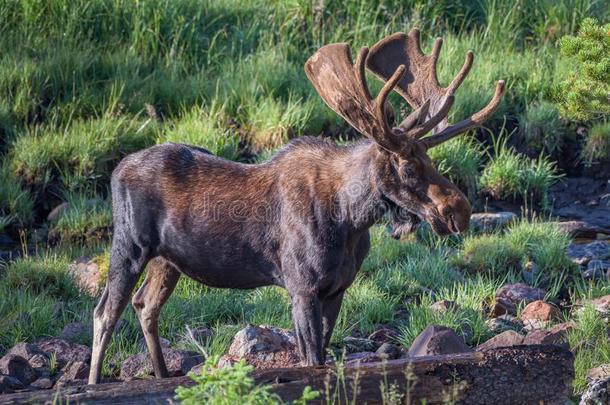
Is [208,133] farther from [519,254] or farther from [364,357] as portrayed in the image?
[364,357]

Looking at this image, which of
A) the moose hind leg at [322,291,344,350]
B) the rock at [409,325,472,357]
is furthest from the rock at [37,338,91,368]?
the rock at [409,325,472,357]

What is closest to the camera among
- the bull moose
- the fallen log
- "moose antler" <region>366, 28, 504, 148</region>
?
the fallen log

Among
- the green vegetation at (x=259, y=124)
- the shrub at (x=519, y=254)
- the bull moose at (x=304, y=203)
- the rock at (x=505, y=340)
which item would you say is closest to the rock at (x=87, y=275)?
the green vegetation at (x=259, y=124)

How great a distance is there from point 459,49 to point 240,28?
2316 mm

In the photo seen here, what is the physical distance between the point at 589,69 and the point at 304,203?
199 centimetres

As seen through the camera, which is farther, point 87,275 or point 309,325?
point 87,275

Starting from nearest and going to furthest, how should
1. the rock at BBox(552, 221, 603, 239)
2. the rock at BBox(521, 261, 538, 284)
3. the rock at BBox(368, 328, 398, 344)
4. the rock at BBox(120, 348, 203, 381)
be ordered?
the rock at BBox(120, 348, 203, 381)
the rock at BBox(368, 328, 398, 344)
the rock at BBox(521, 261, 538, 284)
the rock at BBox(552, 221, 603, 239)

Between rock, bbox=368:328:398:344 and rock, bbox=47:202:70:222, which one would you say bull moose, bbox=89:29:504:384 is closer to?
rock, bbox=368:328:398:344

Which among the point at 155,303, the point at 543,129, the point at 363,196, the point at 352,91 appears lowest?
the point at 543,129

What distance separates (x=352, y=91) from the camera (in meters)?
6.96

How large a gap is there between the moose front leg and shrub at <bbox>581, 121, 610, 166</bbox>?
5.85m

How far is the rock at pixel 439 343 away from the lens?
759cm

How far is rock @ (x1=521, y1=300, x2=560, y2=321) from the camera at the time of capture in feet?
29.6

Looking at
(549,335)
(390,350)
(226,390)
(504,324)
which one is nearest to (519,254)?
(504,324)
